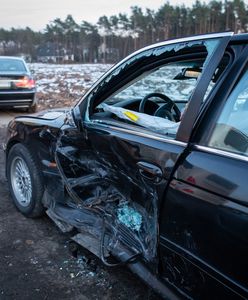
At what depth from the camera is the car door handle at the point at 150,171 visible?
2174mm

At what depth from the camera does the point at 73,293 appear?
284cm

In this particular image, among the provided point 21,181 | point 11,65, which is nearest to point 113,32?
point 11,65

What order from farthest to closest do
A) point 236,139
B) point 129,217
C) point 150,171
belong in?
1. point 129,217
2. point 150,171
3. point 236,139

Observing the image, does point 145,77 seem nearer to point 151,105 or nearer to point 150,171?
point 151,105

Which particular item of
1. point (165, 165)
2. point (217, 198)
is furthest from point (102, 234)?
point (217, 198)

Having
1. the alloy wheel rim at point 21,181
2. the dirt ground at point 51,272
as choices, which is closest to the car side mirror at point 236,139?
the dirt ground at point 51,272

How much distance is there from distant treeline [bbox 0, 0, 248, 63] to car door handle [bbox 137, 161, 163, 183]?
49013mm

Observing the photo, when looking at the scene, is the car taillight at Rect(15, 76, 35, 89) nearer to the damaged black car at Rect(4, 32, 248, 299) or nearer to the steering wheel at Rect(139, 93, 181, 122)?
the damaged black car at Rect(4, 32, 248, 299)

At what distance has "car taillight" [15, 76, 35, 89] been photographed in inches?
393

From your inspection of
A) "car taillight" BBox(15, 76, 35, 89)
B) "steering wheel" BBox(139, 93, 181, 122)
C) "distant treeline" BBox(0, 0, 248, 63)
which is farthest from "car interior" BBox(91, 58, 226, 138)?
"distant treeline" BBox(0, 0, 248, 63)

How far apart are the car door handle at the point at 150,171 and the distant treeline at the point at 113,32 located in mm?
49013

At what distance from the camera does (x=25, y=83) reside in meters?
10.1

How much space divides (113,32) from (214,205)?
86323mm

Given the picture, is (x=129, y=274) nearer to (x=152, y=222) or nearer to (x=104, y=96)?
(x=152, y=222)
